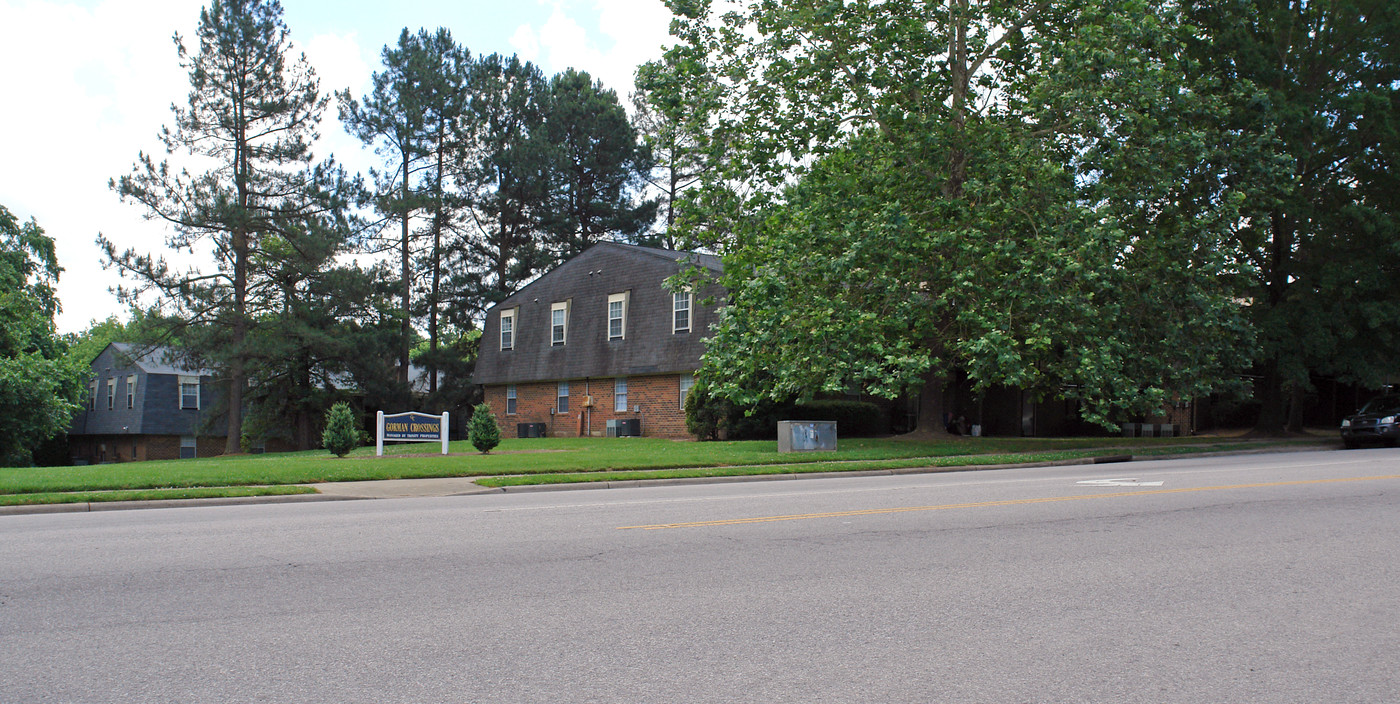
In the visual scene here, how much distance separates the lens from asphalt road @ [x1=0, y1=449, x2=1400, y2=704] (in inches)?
190

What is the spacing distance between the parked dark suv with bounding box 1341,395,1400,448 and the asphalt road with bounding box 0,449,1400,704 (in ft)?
58.9

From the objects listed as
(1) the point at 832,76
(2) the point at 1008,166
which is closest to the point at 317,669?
(2) the point at 1008,166

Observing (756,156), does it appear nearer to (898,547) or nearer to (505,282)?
(898,547)

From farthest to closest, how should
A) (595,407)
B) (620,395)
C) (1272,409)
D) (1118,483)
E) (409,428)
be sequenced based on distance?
(595,407), (620,395), (1272,409), (409,428), (1118,483)

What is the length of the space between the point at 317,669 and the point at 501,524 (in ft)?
16.7

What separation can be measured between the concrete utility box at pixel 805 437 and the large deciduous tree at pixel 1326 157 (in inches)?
549

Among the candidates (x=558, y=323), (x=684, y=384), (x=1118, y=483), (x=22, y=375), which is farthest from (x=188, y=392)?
(x=1118, y=483)

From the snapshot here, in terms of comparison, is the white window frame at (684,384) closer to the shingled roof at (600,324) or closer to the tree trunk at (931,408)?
the shingled roof at (600,324)

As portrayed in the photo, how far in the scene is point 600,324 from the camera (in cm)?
3897

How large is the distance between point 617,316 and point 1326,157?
2400 centimetres

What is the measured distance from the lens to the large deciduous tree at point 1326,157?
2819 centimetres

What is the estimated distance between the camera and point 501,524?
33.2 feet

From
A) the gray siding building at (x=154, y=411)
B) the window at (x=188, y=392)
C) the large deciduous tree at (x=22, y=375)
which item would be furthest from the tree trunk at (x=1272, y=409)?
the window at (x=188, y=392)

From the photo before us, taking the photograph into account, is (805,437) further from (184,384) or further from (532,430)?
(184,384)
